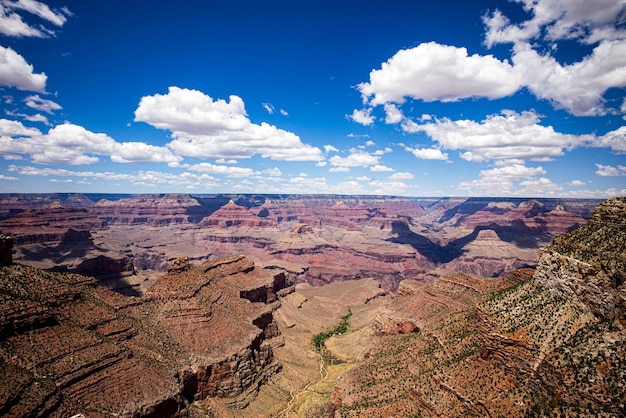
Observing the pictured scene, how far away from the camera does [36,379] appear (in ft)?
140

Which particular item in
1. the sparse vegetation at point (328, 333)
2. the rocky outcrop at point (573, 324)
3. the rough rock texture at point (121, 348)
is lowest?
the sparse vegetation at point (328, 333)

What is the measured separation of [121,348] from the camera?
53812 millimetres

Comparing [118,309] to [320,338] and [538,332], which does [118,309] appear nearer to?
[320,338]

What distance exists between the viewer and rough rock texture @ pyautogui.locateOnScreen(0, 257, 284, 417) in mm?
43656

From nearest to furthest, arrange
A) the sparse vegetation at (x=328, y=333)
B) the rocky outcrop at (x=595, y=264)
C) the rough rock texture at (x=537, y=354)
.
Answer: the rough rock texture at (x=537, y=354) → the rocky outcrop at (x=595, y=264) → the sparse vegetation at (x=328, y=333)

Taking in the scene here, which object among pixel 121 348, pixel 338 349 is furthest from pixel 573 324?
pixel 338 349

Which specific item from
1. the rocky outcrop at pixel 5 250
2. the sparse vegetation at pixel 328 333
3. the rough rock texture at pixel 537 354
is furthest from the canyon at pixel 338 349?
the sparse vegetation at pixel 328 333

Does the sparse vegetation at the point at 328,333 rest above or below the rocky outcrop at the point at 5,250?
below

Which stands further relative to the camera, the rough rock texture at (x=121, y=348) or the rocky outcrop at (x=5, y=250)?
the rocky outcrop at (x=5, y=250)

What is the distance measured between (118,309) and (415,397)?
53.2m

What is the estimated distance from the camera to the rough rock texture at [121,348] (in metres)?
43.7

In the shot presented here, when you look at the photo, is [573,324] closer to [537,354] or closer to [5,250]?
[537,354]

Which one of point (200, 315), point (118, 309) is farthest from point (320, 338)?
point (118, 309)

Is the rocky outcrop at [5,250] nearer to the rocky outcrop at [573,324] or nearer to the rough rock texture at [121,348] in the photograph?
the rough rock texture at [121,348]
